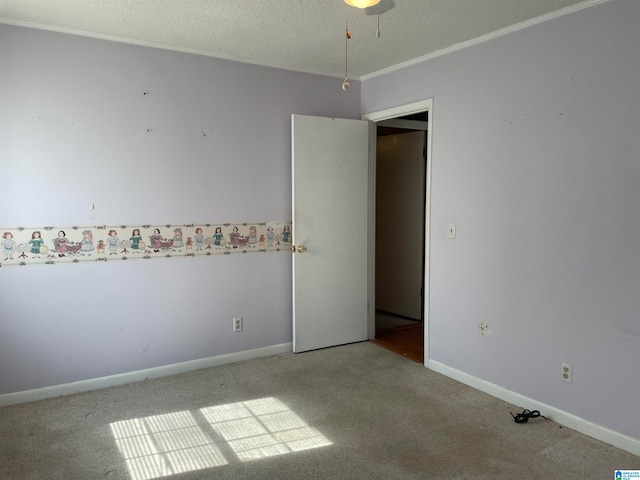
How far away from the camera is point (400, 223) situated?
5188 millimetres

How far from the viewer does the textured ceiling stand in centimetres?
255

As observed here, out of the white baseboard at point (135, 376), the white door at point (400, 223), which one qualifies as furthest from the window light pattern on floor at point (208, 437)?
the white door at point (400, 223)

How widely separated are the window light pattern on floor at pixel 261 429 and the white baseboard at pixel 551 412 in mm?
1316

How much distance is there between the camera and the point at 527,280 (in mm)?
2854

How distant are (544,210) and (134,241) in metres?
2.81

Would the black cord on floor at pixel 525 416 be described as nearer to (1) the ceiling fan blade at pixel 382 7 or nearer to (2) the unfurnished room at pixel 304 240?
(2) the unfurnished room at pixel 304 240

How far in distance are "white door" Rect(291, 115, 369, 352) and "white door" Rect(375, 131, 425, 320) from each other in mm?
1048

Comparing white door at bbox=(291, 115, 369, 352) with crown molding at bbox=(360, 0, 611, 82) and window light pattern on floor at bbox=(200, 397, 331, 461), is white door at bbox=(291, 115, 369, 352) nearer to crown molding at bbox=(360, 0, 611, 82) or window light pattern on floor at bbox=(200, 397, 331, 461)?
crown molding at bbox=(360, 0, 611, 82)

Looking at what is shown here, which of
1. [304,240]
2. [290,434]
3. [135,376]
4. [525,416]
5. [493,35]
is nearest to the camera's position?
[290,434]

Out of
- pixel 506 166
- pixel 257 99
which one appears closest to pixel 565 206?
pixel 506 166

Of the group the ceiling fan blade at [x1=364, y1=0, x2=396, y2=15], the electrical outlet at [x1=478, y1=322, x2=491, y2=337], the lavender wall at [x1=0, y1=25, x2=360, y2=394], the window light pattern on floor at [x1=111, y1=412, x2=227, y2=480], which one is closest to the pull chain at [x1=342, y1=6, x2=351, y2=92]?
the ceiling fan blade at [x1=364, y1=0, x2=396, y2=15]

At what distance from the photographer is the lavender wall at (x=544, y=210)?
2.38 meters

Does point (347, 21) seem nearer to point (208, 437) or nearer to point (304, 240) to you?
point (304, 240)

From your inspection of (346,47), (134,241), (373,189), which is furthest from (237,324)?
(346,47)
